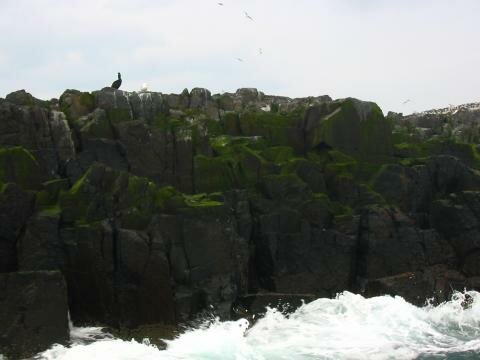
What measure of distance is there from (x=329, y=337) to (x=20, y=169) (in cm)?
1289

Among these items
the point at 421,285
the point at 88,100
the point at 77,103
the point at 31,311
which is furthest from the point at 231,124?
the point at 31,311

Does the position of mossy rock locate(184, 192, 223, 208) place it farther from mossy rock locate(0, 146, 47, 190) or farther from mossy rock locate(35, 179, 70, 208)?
mossy rock locate(0, 146, 47, 190)

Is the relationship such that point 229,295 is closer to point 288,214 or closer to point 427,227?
point 288,214

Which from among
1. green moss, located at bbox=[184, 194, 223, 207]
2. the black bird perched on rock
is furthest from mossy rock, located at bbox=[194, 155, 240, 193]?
the black bird perched on rock

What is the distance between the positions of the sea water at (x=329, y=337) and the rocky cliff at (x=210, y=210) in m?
0.90

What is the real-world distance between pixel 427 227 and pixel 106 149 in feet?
51.2

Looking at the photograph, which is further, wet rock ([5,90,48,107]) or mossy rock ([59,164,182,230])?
wet rock ([5,90,48,107])

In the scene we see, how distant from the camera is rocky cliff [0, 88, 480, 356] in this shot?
20.4 meters

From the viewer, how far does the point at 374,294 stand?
25.2 meters

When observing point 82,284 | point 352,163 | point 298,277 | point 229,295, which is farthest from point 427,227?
point 82,284

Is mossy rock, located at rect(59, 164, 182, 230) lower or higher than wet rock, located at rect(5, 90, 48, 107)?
lower

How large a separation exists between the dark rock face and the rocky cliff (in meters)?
0.06

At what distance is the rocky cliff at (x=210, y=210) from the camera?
2036 centimetres

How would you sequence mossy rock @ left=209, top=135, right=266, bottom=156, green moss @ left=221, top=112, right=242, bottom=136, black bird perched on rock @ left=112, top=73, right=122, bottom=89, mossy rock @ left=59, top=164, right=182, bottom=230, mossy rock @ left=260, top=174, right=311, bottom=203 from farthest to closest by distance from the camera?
green moss @ left=221, top=112, right=242, bottom=136, black bird perched on rock @ left=112, top=73, right=122, bottom=89, mossy rock @ left=209, top=135, right=266, bottom=156, mossy rock @ left=260, top=174, right=311, bottom=203, mossy rock @ left=59, top=164, right=182, bottom=230
